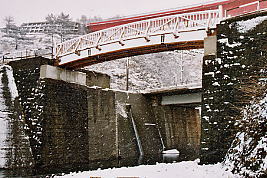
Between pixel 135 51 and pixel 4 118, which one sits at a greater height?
pixel 135 51

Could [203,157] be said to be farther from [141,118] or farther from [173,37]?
[141,118]

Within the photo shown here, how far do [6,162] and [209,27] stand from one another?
13785 millimetres

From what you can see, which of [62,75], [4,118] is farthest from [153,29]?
[4,118]

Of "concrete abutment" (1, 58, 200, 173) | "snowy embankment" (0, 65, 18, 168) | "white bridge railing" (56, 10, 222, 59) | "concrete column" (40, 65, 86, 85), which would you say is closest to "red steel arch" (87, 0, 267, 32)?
"white bridge railing" (56, 10, 222, 59)

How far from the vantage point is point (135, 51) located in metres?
22.0

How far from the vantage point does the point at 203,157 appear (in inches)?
621

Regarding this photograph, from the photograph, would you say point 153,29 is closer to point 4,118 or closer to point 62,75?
point 62,75

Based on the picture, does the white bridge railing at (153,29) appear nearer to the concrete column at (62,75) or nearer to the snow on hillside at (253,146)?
the concrete column at (62,75)

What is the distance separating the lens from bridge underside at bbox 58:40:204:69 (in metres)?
19.7

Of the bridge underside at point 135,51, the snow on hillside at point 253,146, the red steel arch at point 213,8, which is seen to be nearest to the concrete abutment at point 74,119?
the bridge underside at point 135,51

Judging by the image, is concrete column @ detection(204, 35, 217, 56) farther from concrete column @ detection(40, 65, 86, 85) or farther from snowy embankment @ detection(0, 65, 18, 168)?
snowy embankment @ detection(0, 65, 18, 168)

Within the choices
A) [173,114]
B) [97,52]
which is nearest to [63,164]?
[97,52]

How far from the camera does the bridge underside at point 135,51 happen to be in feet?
64.5

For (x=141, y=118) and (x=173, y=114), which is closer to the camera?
(x=141, y=118)
